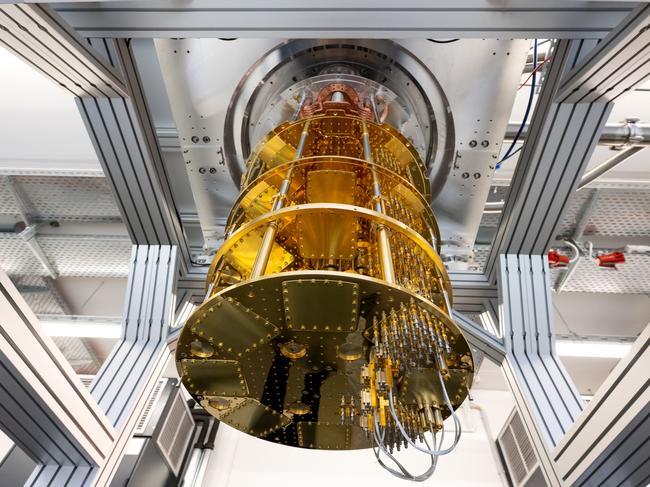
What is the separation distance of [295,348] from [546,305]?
5.99 feet

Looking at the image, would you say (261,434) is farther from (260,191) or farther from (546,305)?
(546,305)

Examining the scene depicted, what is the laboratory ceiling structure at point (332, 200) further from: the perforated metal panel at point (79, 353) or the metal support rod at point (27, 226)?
the perforated metal panel at point (79, 353)

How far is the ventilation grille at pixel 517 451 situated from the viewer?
418 centimetres

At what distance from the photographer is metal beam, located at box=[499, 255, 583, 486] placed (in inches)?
87.0

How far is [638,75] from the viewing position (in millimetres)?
1882

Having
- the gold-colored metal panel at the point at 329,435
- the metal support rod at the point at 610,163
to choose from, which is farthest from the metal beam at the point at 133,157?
the metal support rod at the point at 610,163

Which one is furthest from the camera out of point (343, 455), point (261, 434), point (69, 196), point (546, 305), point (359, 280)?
point (343, 455)

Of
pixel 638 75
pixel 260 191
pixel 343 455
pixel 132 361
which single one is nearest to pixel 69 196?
pixel 132 361

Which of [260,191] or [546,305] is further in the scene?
[546,305]

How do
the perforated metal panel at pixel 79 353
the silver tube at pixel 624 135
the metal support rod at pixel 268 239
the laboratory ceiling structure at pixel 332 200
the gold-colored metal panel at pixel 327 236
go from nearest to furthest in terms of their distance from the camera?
the metal support rod at pixel 268 239, the laboratory ceiling structure at pixel 332 200, the gold-colored metal panel at pixel 327 236, the silver tube at pixel 624 135, the perforated metal panel at pixel 79 353

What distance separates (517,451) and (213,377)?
4048 millimetres

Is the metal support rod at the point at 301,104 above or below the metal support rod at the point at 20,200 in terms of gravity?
above

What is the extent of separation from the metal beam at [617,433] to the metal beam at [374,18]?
139 centimetres

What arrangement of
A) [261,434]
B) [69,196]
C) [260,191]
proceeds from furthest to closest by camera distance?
1. [69,196]
2. [260,191]
3. [261,434]
